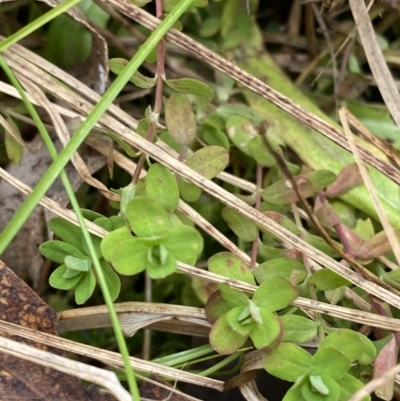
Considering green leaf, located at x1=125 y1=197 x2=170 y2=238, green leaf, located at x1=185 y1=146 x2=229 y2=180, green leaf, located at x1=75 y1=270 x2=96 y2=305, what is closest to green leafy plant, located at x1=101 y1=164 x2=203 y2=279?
green leaf, located at x1=125 y1=197 x2=170 y2=238

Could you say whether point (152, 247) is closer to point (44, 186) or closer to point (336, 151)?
point (44, 186)

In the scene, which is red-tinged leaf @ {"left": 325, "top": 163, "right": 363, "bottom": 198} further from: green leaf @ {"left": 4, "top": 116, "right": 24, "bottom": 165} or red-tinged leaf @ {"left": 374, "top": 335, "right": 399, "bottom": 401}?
green leaf @ {"left": 4, "top": 116, "right": 24, "bottom": 165}

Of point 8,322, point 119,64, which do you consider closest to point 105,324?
point 8,322

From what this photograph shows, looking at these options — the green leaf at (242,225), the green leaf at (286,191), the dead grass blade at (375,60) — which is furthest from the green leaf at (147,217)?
the dead grass blade at (375,60)

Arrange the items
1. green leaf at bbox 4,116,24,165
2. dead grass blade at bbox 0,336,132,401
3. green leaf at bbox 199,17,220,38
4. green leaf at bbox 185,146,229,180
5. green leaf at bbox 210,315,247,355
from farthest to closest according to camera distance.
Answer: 1. green leaf at bbox 199,17,220,38
2. green leaf at bbox 4,116,24,165
3. green leaf at bbox 185,146,229,180
4. green leaf at bbox 210,315,247,355
5. dead grass blade at bbox 0,336,132,401

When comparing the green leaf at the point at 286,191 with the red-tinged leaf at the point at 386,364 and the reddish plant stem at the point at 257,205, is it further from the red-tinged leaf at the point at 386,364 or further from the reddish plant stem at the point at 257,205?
the red-tinged leaf at the point at 386,364

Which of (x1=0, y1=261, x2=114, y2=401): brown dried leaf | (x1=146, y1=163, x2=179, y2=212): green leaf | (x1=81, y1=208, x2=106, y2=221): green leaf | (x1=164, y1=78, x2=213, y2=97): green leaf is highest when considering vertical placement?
(x1=164, y1=78, x2=213, y2=97): green leaf
